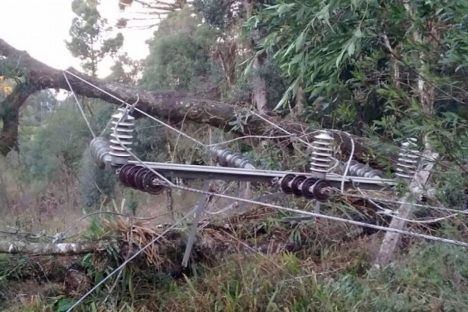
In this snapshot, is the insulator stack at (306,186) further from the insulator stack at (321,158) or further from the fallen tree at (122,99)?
the fallen tree at (122,99)

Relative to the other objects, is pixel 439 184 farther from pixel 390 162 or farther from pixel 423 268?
pixel 423 268

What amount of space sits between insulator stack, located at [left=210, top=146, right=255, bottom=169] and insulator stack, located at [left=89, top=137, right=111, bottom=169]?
0.87 m

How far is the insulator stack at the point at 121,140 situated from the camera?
3.43 metres

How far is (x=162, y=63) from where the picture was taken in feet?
41.0

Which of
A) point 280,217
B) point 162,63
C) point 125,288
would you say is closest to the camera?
point 125,288

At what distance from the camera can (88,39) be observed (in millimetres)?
15406

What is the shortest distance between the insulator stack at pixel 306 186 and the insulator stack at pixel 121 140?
821 mm

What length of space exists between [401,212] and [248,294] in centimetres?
127

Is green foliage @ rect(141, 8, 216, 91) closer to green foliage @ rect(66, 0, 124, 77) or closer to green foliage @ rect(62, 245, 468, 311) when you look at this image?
green foliage @ rect(66, 0, 124, 77)

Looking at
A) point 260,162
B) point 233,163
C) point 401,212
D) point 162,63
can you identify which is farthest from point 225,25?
point 401,212

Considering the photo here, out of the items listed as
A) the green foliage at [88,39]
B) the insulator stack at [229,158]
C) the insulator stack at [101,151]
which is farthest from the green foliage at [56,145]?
the insulator stack at [101,151]

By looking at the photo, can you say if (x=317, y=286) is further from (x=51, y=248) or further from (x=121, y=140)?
(x=51, y=248)

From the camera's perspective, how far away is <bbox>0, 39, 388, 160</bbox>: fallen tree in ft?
17.5

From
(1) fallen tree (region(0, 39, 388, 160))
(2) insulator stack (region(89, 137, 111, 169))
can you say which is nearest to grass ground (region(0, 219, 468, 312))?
(2) insulator stack (region(89, 137, 111, 169))
